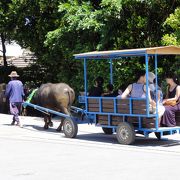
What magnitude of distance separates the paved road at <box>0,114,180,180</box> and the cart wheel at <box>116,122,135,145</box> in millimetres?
192

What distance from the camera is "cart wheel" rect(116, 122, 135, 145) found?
12766mm

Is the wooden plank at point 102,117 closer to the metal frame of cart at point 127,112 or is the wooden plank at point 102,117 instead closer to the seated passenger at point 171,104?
the metal frame of cart at point 127,112

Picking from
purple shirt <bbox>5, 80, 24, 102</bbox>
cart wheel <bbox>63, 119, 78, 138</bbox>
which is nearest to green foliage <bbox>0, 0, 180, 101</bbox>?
purple shirt <bbox>5, 80, 24, 102</bbox>

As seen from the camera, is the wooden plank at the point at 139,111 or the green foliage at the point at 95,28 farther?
the green foliage at the point at 95,28

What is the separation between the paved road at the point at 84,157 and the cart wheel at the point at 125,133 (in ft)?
0.63

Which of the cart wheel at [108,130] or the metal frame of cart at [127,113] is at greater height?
the metal frame of cart at [127,113]

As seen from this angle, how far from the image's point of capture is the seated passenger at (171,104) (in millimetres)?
12961

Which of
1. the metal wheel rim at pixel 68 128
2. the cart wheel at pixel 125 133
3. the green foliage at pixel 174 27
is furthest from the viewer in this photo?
the green foliage at pixel 174 27

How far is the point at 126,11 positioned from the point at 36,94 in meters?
4.31

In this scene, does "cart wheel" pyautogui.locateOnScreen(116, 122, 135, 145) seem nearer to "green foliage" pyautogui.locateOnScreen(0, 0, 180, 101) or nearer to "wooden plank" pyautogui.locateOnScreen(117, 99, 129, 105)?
"wooden plank" pyautogui.locateOnScreen(117, 99, 129, 105)

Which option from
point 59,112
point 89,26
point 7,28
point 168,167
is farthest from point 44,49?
point 168,167

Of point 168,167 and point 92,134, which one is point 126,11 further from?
point 168,167

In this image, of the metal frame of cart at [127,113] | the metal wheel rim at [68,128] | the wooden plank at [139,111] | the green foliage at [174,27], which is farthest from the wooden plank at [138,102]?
the green foliage at [174,27]

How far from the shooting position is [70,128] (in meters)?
14.5
